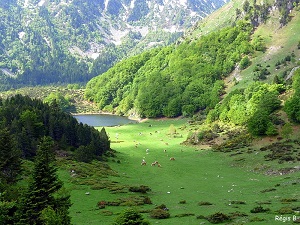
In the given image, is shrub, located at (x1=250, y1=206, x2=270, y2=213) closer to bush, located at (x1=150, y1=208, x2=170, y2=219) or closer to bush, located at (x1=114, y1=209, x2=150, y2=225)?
bush, located at (x1=150, y1=208, x2=170, y2=219)

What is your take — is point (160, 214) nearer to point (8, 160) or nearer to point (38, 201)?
point (38, 201)

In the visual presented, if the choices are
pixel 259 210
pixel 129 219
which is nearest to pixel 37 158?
pixel 129 219

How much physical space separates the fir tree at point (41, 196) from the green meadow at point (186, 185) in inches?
252

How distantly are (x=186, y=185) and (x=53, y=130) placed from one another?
54.6 meters

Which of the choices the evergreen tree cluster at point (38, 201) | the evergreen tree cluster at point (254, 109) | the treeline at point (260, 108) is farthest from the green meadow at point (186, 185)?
the treeline at point (260, 108)

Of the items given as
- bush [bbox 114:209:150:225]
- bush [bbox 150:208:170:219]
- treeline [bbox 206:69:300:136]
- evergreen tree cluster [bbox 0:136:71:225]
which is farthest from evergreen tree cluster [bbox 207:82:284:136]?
bush [bbox 114:209:150:225]

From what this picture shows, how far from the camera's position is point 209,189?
61.8m

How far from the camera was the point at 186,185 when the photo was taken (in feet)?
219

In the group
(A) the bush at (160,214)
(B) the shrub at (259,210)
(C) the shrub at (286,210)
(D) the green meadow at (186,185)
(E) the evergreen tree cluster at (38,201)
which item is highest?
(E) the evergreen tree cluster at (38,201)

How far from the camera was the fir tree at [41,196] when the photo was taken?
33.0m

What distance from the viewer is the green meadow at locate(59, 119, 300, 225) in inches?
1641

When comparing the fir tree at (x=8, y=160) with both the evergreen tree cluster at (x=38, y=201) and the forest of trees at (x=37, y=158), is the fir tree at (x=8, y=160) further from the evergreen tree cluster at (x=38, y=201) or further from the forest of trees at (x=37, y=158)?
the evergreen tree cluster at (x=38, y=201)

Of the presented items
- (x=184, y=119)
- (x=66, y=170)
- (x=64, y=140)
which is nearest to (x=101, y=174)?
(x=66, y=170)

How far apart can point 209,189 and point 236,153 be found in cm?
4009
